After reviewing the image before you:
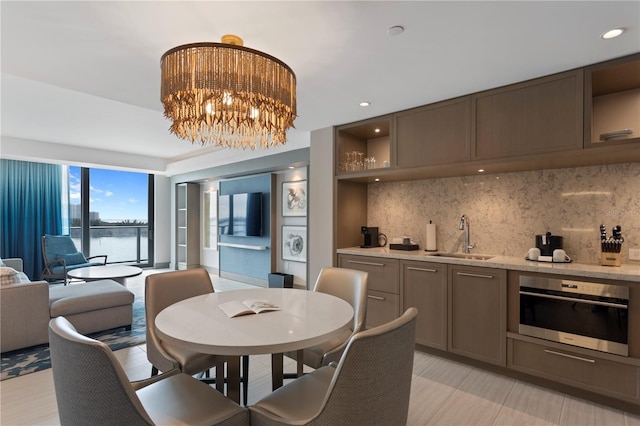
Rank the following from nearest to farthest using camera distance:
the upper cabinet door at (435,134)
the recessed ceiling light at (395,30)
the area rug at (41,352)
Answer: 1. the recessed ceiling light at (395,30)
2. the area rug at (41,352)
3. the upper cabinet door at (435,134)

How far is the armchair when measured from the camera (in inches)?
215

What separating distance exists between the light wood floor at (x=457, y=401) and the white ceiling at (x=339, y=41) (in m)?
2.37

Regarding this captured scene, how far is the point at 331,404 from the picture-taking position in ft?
3.65

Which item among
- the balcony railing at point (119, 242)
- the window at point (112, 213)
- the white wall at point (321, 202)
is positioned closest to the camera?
the white wall at point (321, 202)

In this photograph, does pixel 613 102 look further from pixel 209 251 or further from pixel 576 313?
pixel 209 251

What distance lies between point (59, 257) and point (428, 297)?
623cm

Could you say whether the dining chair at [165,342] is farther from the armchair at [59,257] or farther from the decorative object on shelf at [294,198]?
the armchair at [59,257]

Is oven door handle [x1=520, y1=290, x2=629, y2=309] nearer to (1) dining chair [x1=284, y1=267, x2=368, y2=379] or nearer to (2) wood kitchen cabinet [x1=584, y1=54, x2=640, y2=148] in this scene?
(2) wood kitchen cabinet [x1=584, y1=54, x2=640, y2=148]

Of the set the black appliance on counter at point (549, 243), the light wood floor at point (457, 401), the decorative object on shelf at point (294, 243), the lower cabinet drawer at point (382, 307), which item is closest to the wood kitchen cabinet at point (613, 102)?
the black appliance on counter at point (549, 243)

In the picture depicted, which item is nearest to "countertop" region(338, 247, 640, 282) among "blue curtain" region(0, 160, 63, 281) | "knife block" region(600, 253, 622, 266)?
"knife block" region(600, 253, 622, 266)

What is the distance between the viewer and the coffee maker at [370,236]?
385 centimetres

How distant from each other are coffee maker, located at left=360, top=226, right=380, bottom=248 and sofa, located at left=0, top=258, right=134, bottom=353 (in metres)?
2.80

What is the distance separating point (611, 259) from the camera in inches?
94.0

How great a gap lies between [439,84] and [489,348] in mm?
2228
